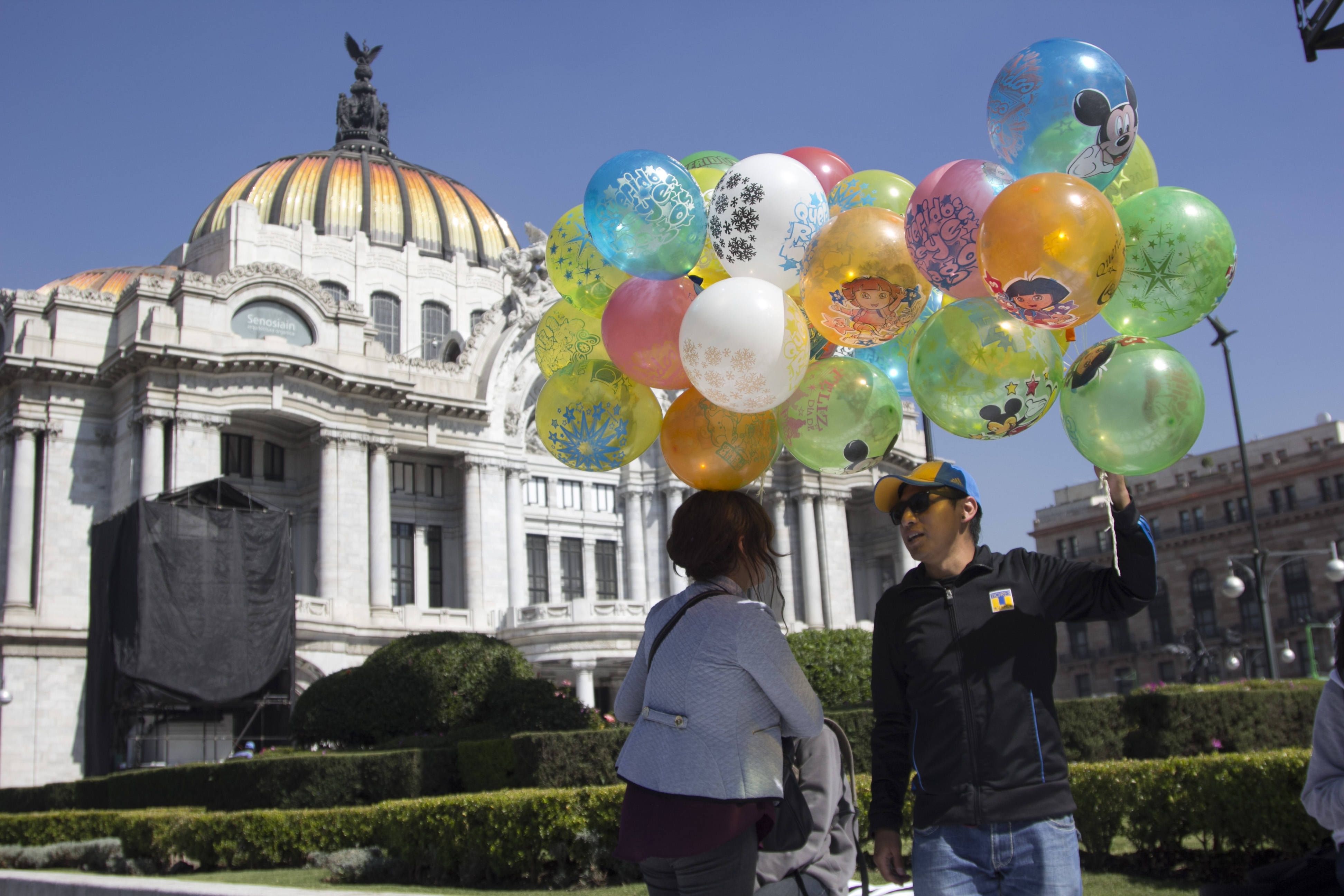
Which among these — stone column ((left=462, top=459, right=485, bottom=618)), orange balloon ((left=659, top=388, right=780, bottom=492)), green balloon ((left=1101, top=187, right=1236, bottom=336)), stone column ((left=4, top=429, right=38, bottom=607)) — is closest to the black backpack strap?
orange balloon ((left=659, top=388, right=780, bottom=492))

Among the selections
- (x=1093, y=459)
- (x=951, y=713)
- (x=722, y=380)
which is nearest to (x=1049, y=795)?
(x=951, y=713)

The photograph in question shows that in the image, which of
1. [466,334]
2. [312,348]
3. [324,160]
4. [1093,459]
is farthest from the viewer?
[324,160]

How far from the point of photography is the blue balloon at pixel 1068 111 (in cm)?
659

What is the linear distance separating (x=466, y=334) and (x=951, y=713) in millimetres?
50364

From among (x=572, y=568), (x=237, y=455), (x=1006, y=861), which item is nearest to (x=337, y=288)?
(x=237, y=455)

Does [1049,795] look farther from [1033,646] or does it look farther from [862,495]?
[862,495]

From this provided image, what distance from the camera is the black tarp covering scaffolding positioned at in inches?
1193

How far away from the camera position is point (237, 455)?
3994 cm

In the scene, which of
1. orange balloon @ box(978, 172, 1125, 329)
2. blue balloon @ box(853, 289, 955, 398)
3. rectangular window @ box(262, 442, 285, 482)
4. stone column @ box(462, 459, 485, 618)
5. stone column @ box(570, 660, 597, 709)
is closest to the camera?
orange balloon @ box(978, 172, 1125, 329)

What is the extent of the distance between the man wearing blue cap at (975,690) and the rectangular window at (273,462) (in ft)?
126

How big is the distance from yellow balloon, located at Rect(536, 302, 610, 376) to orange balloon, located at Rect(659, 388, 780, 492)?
1.28 m

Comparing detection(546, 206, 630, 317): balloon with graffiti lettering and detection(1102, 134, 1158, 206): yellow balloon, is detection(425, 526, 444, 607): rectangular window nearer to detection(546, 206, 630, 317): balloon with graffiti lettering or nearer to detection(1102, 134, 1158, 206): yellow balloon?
detection(546, 206, 630, 317): balloon with graffiti lettering

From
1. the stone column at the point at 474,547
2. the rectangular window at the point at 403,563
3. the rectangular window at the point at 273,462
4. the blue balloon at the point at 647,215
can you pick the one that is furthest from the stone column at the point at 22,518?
the blue balloon at the point at 647,215

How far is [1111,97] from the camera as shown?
21.7ft
